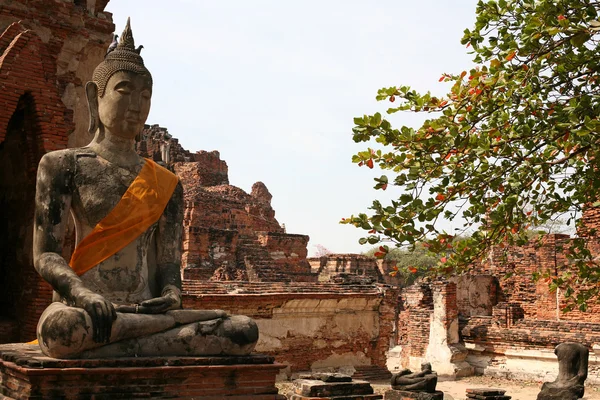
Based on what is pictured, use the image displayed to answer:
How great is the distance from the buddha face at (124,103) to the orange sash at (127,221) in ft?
0.92

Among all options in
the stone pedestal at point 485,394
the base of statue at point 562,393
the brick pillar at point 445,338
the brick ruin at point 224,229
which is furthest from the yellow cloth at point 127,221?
the brick pillar at point 445,338

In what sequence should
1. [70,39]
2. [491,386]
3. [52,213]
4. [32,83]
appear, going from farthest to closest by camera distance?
[491,386] < [70,39] < [32,83] < [52,213]

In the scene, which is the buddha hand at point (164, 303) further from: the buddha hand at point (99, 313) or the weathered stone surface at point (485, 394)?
the weathered stone surface at point (485, 394)

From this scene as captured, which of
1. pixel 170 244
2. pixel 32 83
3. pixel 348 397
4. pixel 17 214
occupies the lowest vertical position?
pixel 348 397

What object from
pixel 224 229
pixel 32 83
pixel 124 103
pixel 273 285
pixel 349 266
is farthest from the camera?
pixel 349 266

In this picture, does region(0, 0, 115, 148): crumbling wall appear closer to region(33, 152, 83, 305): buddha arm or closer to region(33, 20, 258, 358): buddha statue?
region(33, 20, 258, 358): buddha statue

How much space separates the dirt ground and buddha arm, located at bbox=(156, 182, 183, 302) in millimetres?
6358

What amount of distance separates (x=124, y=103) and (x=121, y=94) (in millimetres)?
61

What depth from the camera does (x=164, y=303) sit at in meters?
4.41

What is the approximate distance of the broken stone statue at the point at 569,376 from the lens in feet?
32.8

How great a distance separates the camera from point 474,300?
19688 millimetres

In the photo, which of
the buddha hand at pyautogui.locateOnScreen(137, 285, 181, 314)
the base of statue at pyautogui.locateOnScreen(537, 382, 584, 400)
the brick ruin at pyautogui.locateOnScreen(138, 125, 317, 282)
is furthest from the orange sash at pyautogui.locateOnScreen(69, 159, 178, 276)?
the brick ruin at pyautogui.locateOnScreen(138, 125, 317, 282)

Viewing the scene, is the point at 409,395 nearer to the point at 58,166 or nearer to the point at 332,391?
the point at 332,391

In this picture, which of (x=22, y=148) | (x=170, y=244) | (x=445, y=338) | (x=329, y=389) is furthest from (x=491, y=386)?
(x=170, y=244)
